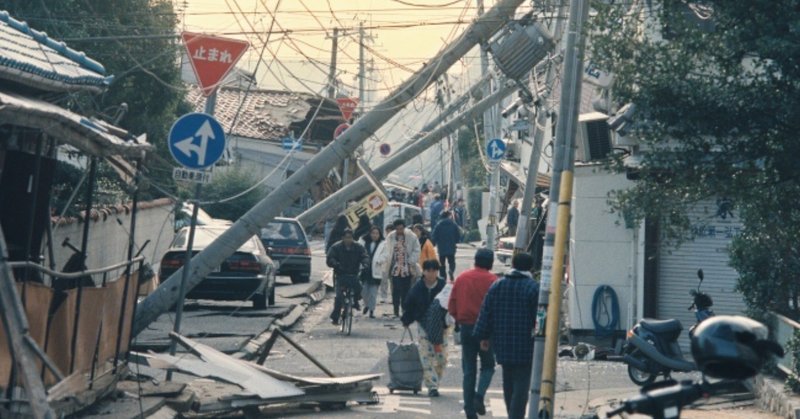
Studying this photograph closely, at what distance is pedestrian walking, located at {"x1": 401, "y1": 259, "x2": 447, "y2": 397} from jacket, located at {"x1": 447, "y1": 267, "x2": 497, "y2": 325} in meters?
1.50

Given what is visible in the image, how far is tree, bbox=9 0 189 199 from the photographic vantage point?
25.8m

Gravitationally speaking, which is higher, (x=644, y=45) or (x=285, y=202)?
(x=644, y=45)

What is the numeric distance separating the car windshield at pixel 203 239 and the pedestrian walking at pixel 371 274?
2190 millimetres

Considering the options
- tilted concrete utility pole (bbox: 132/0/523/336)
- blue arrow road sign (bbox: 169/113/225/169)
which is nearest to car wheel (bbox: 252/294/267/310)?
tilted concrete utility pole (bbox: 132/0/523/336)

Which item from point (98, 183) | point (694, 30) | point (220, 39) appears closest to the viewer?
point (694, 30)

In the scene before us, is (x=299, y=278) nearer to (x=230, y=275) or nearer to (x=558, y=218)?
(x=230, y=275)

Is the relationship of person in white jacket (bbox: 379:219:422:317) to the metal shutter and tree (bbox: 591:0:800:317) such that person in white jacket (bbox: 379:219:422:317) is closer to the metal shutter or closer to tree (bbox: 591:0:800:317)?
the metal shutter

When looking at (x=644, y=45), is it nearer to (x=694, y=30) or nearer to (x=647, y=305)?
(x=694, y=30)

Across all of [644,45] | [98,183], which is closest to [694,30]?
[644,45]

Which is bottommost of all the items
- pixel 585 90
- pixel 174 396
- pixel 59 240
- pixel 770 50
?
pixel 174 396

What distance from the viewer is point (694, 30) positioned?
10781 millimetres

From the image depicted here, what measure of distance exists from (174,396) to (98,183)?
1414 centimetres

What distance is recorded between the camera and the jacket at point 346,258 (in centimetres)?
2292

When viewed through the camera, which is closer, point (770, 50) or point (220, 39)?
point (770, 50)
